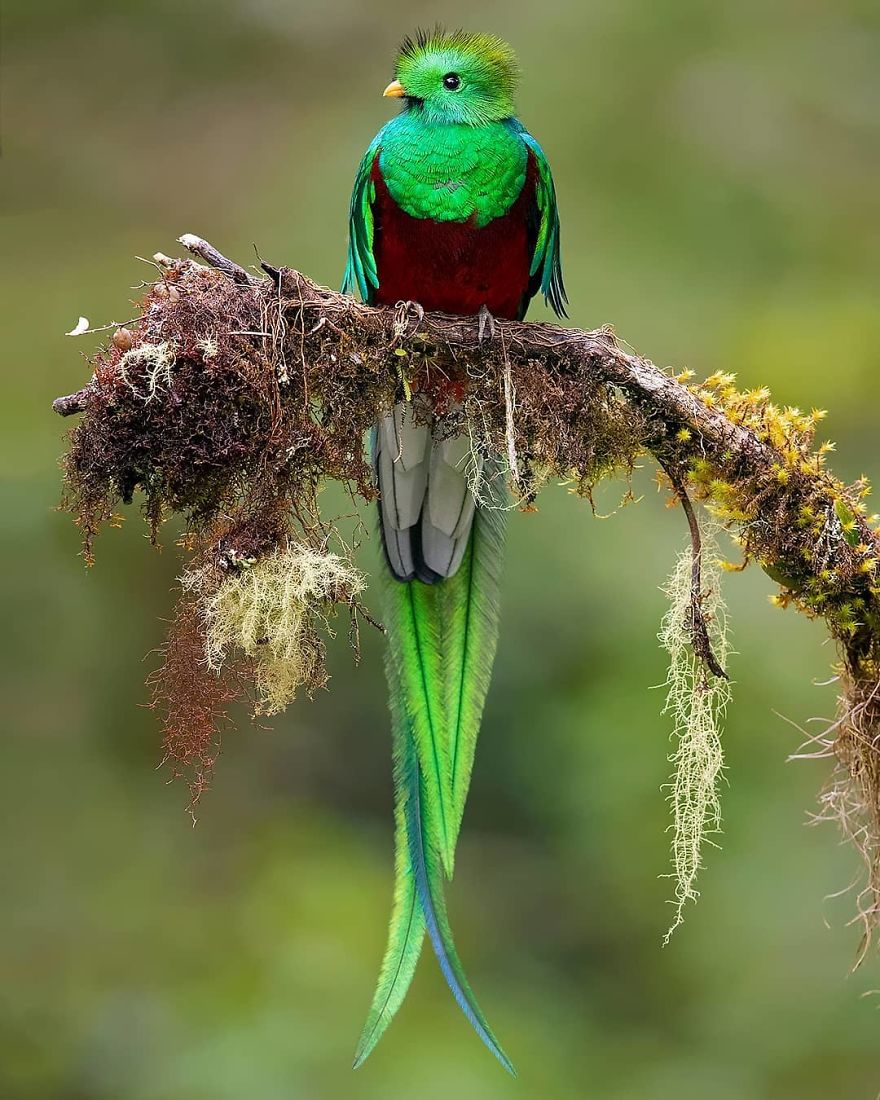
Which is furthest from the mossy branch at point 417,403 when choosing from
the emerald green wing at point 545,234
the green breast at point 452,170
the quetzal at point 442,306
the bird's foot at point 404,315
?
the emerald green wing at point 545,234

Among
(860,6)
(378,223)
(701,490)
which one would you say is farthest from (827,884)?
(860,6)

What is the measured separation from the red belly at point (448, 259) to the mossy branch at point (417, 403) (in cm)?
20

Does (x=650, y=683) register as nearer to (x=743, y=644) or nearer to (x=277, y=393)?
(x=743, y=644)

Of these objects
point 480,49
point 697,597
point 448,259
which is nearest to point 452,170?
point 448,259

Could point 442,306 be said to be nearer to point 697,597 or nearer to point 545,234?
point 545,234

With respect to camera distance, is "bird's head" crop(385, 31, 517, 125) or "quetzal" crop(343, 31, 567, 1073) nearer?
"quetzal" crop(343, 31, 567, 1073)

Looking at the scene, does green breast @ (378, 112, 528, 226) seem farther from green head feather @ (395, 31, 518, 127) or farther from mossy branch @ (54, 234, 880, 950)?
mossy branch @ (54, 234, 880, 950)

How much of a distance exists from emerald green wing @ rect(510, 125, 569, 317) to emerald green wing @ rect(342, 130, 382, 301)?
0.32 meters

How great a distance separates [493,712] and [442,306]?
2.23 meters

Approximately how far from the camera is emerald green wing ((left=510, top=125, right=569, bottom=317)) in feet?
9.48

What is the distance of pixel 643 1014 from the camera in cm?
485

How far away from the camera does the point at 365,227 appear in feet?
9.36

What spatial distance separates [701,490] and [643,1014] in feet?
9.82

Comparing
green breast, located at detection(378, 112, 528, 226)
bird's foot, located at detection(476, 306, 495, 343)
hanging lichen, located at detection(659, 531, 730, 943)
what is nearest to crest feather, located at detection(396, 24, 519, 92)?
green breast, located at detection(378, 112, 528, 226)
